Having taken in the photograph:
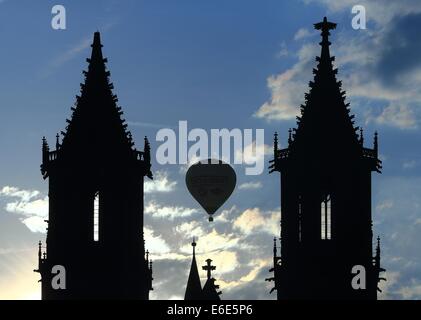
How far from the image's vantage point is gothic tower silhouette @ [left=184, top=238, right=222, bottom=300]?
99938mm

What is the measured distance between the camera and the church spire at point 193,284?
10306 centimetres

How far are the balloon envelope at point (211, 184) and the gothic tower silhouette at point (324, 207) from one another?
395 cm

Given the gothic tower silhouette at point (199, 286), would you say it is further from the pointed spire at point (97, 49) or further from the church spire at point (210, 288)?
the pointed spire at point (97, 49)

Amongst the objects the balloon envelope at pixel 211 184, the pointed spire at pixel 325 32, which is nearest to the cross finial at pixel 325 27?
the pointed spire at pixel 325 32

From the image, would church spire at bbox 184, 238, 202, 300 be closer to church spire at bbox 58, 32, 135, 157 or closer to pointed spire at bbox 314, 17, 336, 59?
church spire at bbox 58, 32, 135, 157

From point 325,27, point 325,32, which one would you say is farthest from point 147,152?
point 325,27

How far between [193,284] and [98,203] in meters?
9.06

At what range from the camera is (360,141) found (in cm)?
9925

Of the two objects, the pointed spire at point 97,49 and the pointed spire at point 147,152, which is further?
the pointed spire at point 97,49

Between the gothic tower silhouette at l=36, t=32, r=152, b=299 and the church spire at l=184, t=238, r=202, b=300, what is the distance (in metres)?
4.41

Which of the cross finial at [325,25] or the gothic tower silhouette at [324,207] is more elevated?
the cross finial at [325,25]
